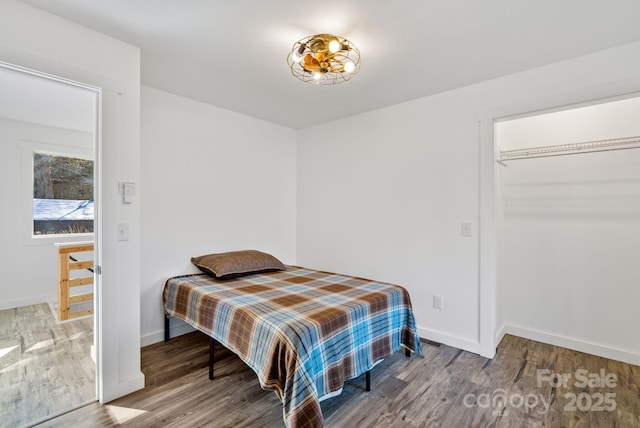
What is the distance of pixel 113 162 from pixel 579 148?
3.37m

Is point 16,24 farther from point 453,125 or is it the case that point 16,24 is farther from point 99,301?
point 453,125

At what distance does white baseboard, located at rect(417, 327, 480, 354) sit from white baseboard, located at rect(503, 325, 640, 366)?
725 millimetres

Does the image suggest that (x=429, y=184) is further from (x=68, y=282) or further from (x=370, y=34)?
(x=68, y=282)

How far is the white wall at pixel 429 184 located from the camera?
2277 millimetres

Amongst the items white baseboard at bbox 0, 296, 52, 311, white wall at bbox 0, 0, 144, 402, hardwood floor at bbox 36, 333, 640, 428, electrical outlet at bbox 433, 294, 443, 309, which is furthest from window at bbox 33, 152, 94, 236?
electrical outlet at bbox 433, 294, 443, 309

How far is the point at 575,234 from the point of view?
2760mm

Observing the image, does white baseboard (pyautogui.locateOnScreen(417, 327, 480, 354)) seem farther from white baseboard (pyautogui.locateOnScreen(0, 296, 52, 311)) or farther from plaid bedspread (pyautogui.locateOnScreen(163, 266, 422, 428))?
white baseboard (pyautogui.locateOnScreen(0, 296, 52, 311))

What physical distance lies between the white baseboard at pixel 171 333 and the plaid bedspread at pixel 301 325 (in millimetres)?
267

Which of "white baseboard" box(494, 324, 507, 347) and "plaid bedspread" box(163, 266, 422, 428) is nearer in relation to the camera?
"plaid bedspread" box(163, 266, 422, 428)

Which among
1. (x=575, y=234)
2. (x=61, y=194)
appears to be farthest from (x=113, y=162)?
(x=575, y=234)

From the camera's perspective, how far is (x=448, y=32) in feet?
6.19

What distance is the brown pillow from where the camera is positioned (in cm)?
282

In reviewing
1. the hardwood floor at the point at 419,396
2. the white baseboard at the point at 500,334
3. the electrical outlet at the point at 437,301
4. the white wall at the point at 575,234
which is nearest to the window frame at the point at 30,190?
the hardwood floor at the point at 419,396

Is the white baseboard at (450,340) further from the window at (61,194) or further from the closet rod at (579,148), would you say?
the window at (61,194)
